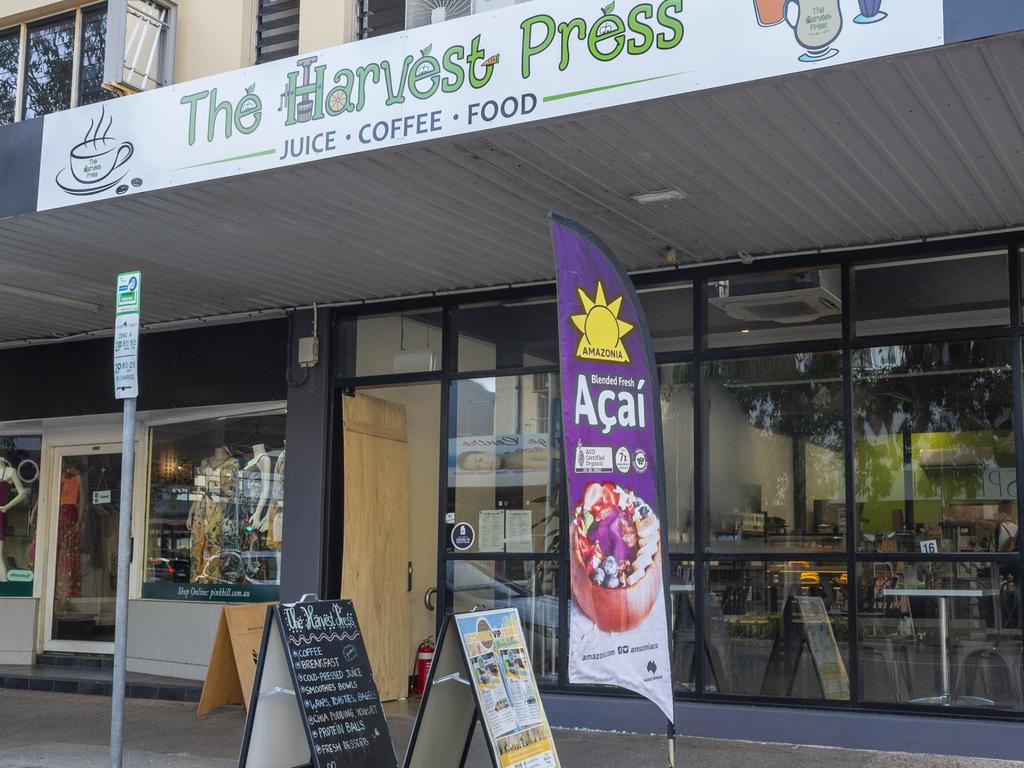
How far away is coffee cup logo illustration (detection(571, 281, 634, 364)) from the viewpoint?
17.2 feet

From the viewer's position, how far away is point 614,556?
5.25m

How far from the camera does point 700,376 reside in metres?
8.23

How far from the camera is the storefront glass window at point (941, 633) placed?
7.08m

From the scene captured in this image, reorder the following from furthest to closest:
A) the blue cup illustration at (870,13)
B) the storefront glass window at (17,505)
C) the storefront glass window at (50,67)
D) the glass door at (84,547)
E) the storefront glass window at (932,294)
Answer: the storefront glass window at (17,505), the glass door at (84,547), the storefront glass window at (50,67), the storefront glass window at (932,294), the blue cup illustration at (870,13)

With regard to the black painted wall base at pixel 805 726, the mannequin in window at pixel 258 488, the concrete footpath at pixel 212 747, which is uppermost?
the mannequin in window at pixel 258 488

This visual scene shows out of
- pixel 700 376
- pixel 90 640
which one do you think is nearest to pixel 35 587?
pixel 90 640

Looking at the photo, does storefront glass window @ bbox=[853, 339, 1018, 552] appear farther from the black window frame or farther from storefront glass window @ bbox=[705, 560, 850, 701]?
storefront glass window @ bbox=[705, 560, 850, 701]

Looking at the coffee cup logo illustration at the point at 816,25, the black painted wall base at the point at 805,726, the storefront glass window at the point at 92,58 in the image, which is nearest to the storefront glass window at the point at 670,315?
the black painted wall base at the point at 805,726

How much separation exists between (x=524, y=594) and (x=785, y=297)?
2.96 meters

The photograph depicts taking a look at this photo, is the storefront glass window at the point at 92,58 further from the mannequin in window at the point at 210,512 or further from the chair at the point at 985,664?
the chair at the point at 985,664

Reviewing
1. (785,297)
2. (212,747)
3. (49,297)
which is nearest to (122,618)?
(212,747)

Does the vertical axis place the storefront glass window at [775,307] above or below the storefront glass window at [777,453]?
above

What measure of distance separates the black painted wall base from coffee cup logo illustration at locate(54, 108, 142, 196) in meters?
4.70

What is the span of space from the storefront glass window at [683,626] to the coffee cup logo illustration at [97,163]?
4530mm
